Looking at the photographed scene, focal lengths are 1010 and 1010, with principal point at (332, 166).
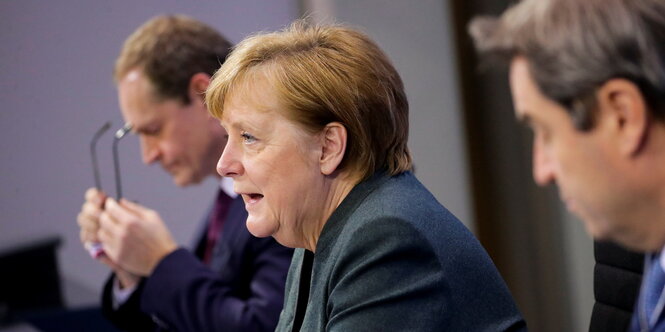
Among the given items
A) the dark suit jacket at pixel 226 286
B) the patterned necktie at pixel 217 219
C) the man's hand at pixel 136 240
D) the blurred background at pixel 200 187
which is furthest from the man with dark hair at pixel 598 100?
the blurred background at pixel 200 187

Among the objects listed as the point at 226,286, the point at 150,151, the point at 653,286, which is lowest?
the point at 226,286

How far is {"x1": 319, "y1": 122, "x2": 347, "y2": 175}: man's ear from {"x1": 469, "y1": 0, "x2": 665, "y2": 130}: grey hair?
498 millimetres

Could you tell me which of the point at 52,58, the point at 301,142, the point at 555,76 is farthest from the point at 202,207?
the point at 555,76

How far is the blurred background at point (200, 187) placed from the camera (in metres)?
3.43

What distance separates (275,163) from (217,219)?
0.95 m

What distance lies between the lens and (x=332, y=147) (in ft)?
5.10

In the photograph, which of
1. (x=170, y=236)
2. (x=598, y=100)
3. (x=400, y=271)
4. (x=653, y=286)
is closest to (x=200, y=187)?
(x=170, y=236)

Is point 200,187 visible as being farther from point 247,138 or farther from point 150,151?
point 247,138

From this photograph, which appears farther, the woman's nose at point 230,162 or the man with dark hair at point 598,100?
the woman's nose at point 230,162

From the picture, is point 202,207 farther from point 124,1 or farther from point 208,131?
point 208,131

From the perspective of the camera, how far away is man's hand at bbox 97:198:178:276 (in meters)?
2.27

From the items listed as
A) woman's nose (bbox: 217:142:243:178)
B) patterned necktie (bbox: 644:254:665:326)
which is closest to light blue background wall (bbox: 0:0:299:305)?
woman's nose (bbox: 217:142:243:178)

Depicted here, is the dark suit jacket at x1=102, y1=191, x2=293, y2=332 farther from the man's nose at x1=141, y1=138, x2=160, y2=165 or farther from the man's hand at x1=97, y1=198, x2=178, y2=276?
the man's nose at x1=141, y1=138, x2=160, y2=165

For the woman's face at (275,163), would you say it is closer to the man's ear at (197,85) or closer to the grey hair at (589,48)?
the grey hair at (589,48)
